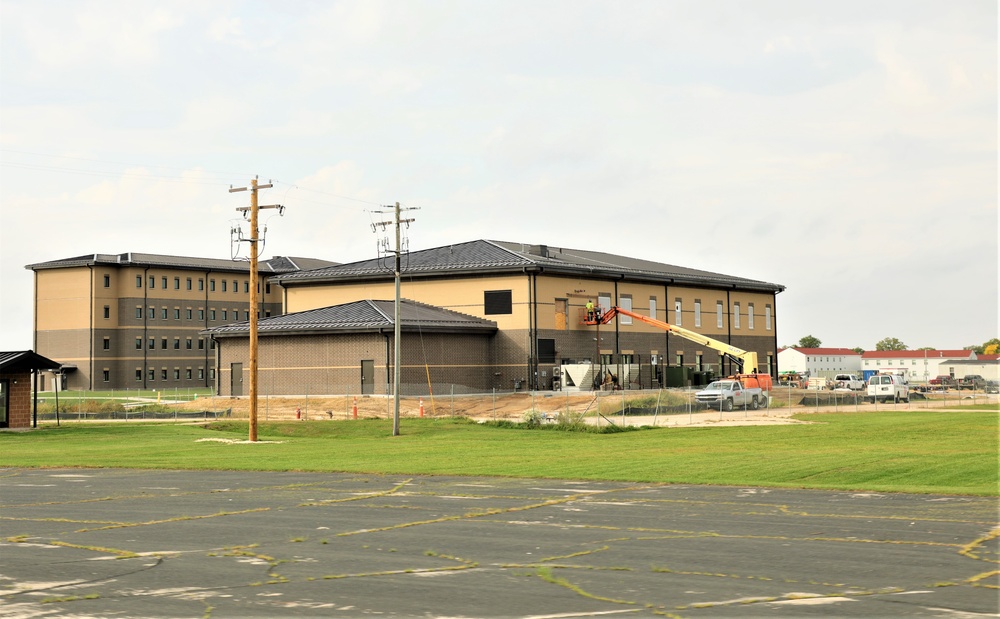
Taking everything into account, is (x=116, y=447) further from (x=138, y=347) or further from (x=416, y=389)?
(x=138, y=347)

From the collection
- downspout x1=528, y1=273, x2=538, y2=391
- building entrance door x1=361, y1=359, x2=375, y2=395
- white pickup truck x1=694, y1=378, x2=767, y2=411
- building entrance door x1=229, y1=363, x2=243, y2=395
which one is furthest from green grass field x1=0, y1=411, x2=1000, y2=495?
downspout x1=528, y1=273, x2=538, y2=391

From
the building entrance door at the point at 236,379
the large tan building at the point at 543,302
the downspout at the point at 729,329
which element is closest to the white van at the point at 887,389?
the large tan building at the point at 543,302

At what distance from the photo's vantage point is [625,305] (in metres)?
83.1

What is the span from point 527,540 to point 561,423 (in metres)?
33.6

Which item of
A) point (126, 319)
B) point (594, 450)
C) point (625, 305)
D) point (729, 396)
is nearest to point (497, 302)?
point (625, 305)

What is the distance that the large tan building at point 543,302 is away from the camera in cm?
7575

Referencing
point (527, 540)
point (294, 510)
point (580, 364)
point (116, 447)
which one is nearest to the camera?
point (527, 540)

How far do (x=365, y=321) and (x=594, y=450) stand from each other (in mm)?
36494

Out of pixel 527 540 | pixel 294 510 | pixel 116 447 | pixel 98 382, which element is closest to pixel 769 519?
pixel 527 540

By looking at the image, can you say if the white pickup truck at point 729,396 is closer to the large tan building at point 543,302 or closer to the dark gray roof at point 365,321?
the large tan building at point 543,302

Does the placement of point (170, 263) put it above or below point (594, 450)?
above

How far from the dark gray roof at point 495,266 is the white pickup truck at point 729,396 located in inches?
680

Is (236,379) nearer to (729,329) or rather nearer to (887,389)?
(729,329)

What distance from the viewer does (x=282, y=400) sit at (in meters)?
70.2
